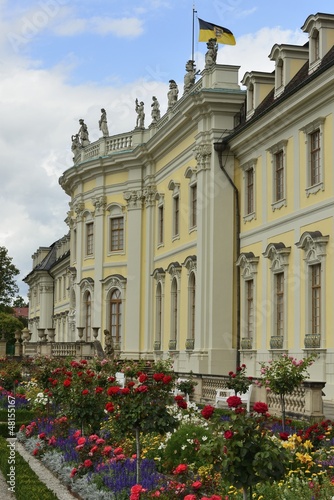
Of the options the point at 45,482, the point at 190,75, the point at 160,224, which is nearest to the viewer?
the point at 45,482

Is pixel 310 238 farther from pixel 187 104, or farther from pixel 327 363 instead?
pixel 187 104

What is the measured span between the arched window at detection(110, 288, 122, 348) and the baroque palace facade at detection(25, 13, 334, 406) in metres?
0.07

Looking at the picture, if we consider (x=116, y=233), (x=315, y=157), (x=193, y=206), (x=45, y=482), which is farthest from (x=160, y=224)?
(x=45, y=482)

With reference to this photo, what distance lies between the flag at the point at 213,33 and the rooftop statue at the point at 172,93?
4608 mm

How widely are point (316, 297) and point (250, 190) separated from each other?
652 cm

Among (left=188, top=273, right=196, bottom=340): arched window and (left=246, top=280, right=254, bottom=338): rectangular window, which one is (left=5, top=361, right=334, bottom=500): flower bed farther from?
(left=188, top=273, right=196, bottom=340): arched window

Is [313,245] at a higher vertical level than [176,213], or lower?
lower

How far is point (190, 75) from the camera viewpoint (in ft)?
110

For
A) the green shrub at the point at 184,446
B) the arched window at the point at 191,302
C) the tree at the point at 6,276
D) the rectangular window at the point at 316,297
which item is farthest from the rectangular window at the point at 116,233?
the tree at the point at 6,276

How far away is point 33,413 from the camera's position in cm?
2034

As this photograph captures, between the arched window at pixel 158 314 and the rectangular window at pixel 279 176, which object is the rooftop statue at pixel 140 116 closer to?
the arched window at pixel 158 314

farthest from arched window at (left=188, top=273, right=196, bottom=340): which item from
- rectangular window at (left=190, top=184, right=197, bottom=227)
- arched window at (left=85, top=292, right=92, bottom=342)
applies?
arched window at (left=85, top=292, right=92, bottom=342)

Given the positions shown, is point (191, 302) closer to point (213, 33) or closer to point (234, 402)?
point (213, 33)

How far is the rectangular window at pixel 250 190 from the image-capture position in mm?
28109
